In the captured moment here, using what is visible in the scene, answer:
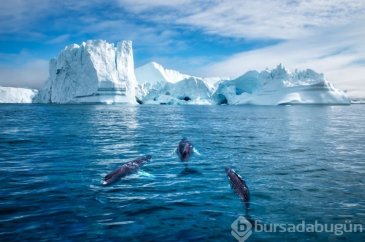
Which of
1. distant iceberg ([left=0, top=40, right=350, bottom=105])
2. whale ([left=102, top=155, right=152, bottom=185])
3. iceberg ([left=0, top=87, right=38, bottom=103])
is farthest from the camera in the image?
iceberg ([left=0, top=87, right=38, bottom=103])

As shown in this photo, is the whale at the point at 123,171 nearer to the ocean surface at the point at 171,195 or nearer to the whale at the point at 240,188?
the ocean surface at the point at 171,195

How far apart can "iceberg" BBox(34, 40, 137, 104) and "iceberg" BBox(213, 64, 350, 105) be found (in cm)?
3752

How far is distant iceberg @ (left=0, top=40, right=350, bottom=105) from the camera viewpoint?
100 m

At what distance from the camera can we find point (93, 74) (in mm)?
105812

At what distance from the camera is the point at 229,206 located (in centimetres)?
704

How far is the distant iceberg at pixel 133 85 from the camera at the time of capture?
100 meters

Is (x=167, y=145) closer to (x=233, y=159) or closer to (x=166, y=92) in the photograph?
(x=233, y=159)

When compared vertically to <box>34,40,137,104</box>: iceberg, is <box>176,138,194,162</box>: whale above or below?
below

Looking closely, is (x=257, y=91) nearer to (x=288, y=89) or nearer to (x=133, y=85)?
(x=288, y=89)

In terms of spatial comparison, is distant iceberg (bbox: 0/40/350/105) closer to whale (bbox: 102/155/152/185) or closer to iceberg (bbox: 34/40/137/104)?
iceberg (bbox: 34/40/137/104)

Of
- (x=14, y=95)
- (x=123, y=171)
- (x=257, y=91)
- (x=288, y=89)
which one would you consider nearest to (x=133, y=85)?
(x=257, y=91)

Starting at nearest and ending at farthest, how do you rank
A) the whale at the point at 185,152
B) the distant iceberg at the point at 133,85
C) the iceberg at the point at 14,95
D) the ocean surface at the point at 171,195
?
the ocean surface at the point at 171,195
the whale at the point at 185,152
the distant iceberg at the point at 133,85
the iceberg at the point at 14,95

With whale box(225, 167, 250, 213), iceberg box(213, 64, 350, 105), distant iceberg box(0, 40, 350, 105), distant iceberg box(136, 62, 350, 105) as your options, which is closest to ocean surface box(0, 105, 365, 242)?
whale box(225, 167, 250, 213)

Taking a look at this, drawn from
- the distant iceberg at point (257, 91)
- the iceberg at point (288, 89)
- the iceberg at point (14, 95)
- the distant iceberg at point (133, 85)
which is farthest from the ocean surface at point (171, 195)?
the iceberg at point (14, 95)
